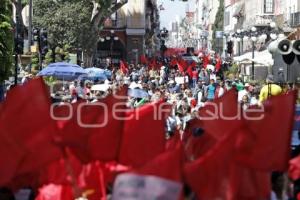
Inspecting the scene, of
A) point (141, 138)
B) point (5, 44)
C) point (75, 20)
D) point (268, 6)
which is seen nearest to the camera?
point (141, 138)

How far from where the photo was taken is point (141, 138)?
25.3 ft

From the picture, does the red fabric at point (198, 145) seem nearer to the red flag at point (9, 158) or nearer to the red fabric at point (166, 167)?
the red flag at point (9, 158)

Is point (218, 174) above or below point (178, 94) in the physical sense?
above

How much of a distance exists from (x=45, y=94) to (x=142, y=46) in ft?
228

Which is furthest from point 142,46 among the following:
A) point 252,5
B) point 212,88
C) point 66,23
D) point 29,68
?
point 212,88

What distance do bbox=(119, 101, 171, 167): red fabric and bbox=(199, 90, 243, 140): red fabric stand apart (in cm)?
51

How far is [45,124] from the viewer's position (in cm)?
776

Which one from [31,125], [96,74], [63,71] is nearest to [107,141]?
[31,125]

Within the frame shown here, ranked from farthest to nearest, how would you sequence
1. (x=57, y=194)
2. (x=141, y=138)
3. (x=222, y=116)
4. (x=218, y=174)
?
(x=222, y=116), (x=57, y=194), (x=141, y=138), (x=218, y=174)

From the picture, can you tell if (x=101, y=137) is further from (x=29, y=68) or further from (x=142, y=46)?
(x=142, y=46)

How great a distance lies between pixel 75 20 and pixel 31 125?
45.6 metres

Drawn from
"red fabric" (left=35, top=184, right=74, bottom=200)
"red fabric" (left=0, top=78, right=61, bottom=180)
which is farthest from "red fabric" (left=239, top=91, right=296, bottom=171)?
"red fabric" (left=35, top=184, right=74, bottom=200)

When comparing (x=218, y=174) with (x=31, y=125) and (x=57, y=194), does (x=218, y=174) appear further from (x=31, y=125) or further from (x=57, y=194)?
(x=57, y=194)

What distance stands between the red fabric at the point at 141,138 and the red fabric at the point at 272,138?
0.78m
